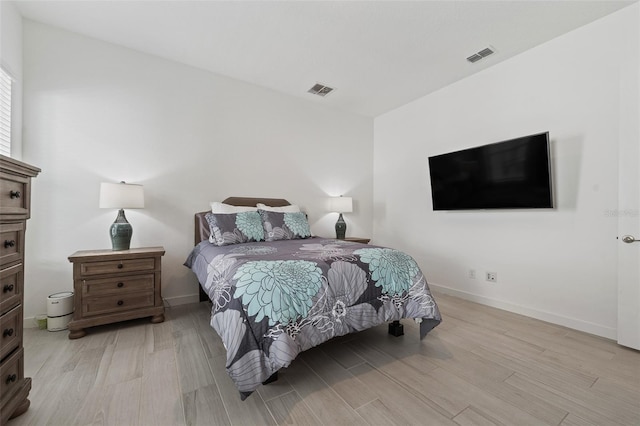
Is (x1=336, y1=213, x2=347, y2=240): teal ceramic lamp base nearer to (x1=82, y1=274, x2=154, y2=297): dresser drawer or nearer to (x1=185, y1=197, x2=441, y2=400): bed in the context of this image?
(x1=185, y1=197, x2=441, y2=400): bed

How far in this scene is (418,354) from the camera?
200cm

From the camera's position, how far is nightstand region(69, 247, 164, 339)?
7.39ft

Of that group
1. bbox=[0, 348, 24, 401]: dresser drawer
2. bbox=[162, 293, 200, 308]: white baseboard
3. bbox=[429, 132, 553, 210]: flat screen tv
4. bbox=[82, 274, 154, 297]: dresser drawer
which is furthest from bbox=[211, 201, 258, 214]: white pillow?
Answer: bbox=[429, 132, 553, 210]: flat screen tv

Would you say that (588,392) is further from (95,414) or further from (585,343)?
(95,414)

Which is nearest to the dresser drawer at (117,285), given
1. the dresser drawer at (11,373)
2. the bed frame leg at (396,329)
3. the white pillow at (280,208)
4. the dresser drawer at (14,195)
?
the dresser drawer at (11,373)

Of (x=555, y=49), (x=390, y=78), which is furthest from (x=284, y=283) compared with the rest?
(x=555, y=49)

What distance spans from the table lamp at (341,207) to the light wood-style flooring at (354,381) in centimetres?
190

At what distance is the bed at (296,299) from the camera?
1439 mm

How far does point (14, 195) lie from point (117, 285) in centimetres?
140

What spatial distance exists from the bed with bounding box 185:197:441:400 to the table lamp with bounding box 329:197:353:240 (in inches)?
69.6

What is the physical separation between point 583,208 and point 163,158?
4.28 meters

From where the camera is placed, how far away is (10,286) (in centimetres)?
128

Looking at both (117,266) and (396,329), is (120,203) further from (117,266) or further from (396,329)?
(396,329)

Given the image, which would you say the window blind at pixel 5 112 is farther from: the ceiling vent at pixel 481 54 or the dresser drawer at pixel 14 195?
the ceiling vent at pixel 481 54
